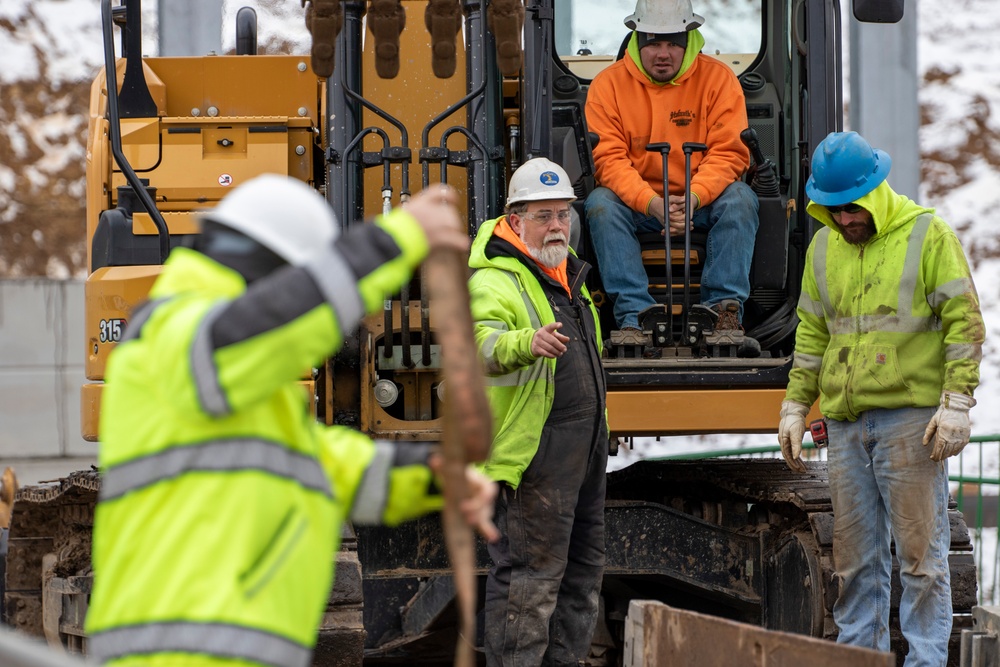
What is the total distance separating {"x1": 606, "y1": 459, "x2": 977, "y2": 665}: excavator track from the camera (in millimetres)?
6289

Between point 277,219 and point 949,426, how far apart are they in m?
3.18

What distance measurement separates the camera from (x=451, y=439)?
3.18 m

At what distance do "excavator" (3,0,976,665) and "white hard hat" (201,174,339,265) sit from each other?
3.02 meters

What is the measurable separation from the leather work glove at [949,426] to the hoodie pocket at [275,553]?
121 inches

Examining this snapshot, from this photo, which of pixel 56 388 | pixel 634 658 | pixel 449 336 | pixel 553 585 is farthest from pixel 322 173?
pixel 56 388

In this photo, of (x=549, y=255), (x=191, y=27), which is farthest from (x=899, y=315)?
(x=191, y=27)

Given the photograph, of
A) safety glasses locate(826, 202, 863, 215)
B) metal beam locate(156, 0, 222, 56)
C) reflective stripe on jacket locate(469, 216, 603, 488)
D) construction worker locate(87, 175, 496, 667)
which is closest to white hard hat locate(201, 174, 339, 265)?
construction worker locate(87, 175, 496, 667)

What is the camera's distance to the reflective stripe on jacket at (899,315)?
558cm

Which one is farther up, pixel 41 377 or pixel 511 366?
pixel 511 366

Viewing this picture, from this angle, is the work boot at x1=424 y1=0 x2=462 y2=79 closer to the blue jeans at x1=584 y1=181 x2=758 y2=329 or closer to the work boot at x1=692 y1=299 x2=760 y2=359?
A: the blue jeans at x1=584 y1=181 x2=758 y2=329

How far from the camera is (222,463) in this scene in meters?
2.96

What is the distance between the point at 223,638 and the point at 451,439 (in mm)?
608

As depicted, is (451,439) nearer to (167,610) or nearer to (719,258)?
(167,610)

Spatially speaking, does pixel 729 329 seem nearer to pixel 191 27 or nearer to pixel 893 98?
pixel 191 27
